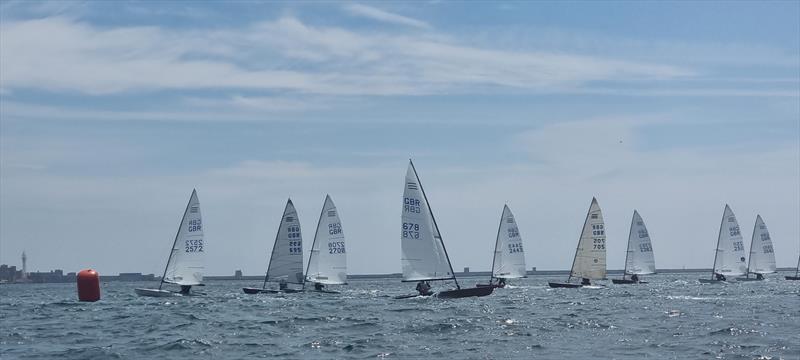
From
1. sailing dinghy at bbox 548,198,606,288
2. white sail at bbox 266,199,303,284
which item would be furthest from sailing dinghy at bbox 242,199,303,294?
sailing dinghy at bbox 548,198,606,288

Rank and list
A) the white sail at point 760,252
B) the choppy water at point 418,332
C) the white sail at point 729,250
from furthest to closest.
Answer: the white sail at point 760,252 → the white sail at point 729,250 → the choppy water at point 418,332

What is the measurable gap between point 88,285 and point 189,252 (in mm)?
26045

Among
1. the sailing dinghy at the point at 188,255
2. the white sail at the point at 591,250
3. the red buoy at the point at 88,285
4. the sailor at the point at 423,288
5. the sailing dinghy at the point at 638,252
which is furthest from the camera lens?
the sailing dinghy at the point at 638,252

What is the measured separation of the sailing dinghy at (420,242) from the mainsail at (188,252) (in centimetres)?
1908

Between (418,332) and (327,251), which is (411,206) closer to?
(327,251)

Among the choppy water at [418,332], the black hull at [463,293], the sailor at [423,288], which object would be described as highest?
the sailor at [423,288]

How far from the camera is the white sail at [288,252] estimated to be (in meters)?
77.9

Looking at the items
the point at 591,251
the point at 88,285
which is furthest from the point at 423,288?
the point at 591,251

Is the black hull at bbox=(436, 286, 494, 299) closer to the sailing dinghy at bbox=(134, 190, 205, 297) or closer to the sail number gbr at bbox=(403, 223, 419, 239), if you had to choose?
the sail number gbr at bbox=(403, 223, 419, 239)

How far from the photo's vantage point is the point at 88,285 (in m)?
46.3

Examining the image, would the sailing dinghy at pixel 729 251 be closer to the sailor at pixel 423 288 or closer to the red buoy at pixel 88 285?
the sailor at pixel 423 288

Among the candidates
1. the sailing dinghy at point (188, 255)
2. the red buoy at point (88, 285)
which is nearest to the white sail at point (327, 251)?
the sailing dinghy at point (188, 255)

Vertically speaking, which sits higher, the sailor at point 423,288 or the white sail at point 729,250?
the white sail at point 729,250

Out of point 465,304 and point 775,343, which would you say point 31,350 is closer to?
point 775,343
